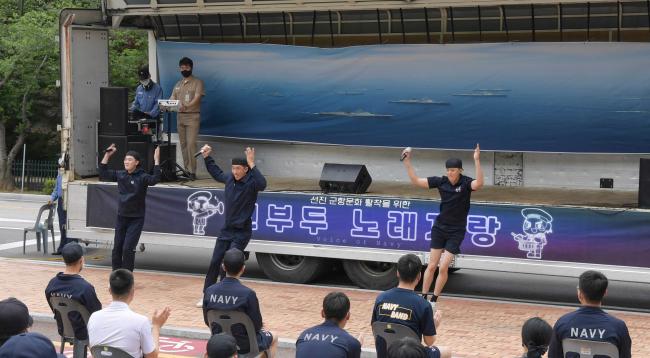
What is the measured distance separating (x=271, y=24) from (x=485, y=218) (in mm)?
5835

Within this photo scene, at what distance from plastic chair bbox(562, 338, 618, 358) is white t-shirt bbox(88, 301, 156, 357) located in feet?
8.82

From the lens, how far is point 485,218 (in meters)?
12.4

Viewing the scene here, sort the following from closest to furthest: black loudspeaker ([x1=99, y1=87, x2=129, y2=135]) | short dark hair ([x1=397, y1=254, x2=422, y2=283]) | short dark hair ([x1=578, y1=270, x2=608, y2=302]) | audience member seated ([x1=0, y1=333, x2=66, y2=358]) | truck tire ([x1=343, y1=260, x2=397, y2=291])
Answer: audience member seated ([x1=0, y1=333, x2=66, y2=358]), short dark hair ([x1=578, y1=270, x2=608, y2=302]), short dark hair ([x1=397, y1=254, x2=422, y2=283]), truck tire ([x1=343, y1=260, x2=397, y2=291]), black loudspeaker ([x1=99, y1=87, x2=129, y2=135])

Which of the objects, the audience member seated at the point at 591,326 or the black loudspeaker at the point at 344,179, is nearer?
the audience member seated at the point at 591,326

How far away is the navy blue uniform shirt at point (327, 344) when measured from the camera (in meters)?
5.95

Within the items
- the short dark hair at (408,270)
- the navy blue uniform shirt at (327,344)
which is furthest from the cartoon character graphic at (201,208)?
the navy blue uniform shirt at (327,344)

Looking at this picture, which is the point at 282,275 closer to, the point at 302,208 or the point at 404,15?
the point at 302,208

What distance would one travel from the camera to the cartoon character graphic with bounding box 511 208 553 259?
39.5ft

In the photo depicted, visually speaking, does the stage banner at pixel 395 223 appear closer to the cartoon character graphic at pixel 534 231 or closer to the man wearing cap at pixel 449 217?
the cartoon character graphic at pixel 534 231

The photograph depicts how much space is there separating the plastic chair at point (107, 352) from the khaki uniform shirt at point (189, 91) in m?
9.76

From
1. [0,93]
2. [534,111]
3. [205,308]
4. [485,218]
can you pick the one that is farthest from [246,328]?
[0,93]

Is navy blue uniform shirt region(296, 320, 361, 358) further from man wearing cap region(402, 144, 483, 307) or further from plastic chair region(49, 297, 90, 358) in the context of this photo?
man wearing cap region(402, 144, 483, 307)

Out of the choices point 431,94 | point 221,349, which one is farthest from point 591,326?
point 431,94

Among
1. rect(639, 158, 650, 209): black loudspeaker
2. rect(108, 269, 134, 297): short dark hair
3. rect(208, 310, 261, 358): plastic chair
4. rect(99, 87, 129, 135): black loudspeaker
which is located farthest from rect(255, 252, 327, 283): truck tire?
rect(108, 269, 134, 297): short dark hair
